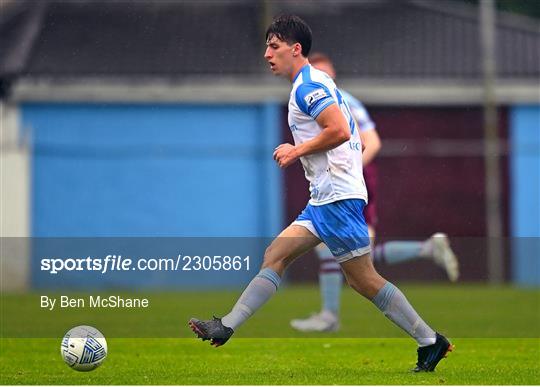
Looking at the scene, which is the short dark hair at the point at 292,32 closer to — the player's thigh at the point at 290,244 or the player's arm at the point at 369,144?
the player's thigh at the point at 290,244

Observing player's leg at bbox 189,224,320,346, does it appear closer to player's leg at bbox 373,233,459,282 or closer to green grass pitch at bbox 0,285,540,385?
green grass pitch at bbox 0,285,540,385

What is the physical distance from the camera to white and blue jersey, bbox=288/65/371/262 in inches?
319

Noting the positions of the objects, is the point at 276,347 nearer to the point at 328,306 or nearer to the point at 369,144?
the point at 328,306

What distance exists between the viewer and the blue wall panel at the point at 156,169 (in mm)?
20984

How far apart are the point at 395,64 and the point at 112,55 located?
4466mm

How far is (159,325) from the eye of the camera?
1231 centimetres

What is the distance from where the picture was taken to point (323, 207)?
27.0 ft

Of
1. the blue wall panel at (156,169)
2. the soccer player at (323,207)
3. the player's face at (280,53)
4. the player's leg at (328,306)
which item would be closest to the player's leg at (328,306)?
Answer: the player's leg at (328,306)

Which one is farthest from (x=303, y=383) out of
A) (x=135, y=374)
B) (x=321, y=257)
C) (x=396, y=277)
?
(x=396, y=277)

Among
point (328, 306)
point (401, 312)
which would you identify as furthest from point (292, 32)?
point (328, 306)

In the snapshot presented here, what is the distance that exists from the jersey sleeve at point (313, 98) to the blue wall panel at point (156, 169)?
12580 mm

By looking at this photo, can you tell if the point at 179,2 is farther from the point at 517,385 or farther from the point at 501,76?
the point at 517,385

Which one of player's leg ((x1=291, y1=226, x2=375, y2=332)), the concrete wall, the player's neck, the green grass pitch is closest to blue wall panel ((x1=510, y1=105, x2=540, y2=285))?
the green grass pitch

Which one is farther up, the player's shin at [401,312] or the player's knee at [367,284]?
the player's knee at [367,284]
